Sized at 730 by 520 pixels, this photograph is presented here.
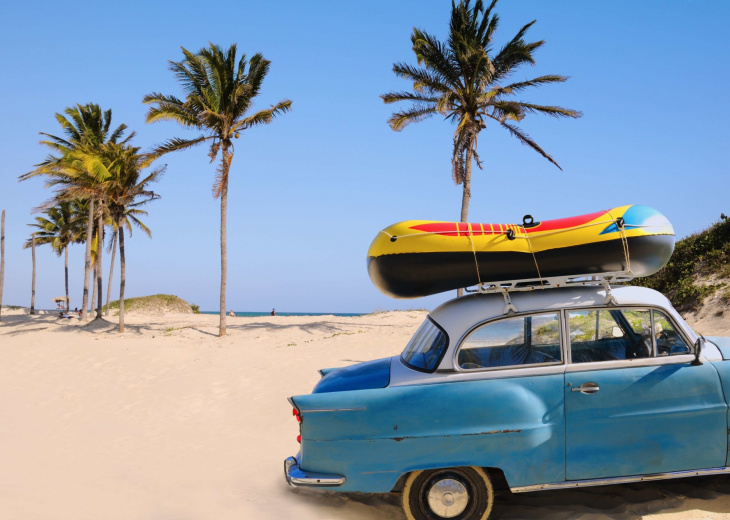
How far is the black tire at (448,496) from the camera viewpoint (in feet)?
14.9

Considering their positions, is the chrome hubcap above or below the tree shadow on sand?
above

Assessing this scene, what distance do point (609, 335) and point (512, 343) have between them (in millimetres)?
946

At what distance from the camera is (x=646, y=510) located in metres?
4.78

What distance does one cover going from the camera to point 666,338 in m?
4.78

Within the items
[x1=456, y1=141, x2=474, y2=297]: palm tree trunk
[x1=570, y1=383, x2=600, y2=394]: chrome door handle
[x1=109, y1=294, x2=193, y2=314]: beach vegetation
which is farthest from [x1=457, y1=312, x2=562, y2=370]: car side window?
[x1=109, y1=294, x2=193, y2=314]: beach vegetation

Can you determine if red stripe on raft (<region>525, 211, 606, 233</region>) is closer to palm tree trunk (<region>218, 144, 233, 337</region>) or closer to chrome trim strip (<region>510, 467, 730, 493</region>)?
chrome trim strip (<region>510, 467, 730, 493</region>)

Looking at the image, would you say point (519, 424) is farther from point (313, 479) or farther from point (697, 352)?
point (313, 479)

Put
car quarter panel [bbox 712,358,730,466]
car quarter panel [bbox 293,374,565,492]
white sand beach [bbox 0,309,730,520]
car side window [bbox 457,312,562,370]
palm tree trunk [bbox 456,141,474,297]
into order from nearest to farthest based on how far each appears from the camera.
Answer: car quarter panel [bbox 293,374,565,492] < car quarter panel [bbox 712,358,730,466] < car side window [bbox 457,312,562,370] < white sand beach [bbox 0,309,730,520] < palm tree trunk [bbox 456,141,474,297]

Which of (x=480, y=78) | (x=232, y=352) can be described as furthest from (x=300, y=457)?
(x=480, y=78)

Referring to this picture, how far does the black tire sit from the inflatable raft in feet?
5.03

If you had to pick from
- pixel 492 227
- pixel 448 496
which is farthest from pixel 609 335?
pixel 448 496

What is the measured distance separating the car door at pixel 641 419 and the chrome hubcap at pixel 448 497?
0.85 m

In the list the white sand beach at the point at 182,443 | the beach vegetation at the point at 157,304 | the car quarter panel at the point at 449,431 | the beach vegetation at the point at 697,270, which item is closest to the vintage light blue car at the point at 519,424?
the car quarter panel at the point at 449,431

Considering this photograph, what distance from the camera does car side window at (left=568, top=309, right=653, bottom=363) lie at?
4.75 metres
